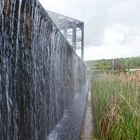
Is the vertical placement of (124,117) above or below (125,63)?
below

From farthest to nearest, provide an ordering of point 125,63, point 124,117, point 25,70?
point 125,63 → point 124,117 → point 25,70

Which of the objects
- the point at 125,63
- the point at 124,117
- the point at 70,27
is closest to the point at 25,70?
the point at 124,117

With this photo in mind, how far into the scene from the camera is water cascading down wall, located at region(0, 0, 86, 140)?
2646 millimetres

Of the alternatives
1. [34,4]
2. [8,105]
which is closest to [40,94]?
[34,4]

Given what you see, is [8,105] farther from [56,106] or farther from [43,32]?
[56,106]

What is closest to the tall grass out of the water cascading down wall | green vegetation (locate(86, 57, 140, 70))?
the water cascading down wall

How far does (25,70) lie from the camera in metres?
3.23

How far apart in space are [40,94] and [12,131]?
1.19 metres

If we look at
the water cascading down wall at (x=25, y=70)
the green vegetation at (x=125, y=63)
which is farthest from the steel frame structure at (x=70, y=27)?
the water cascading down wall at (x=25, y=70)

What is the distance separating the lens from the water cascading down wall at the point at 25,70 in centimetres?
265

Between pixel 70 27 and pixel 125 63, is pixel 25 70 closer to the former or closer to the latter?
pixel 125 63

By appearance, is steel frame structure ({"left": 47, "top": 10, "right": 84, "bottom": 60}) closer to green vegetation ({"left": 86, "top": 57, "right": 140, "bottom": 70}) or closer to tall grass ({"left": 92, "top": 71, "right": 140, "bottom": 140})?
green vegetation ({"left": 86, "top": 57, "right": 140, "bottom": 70})

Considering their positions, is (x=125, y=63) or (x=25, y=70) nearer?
(x=25, y=70)

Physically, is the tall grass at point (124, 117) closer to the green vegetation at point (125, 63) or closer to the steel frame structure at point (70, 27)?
the green vegetation at point (125, 63)
